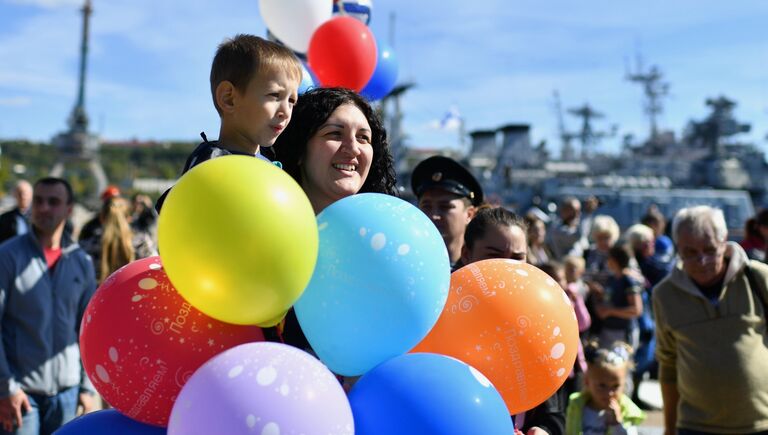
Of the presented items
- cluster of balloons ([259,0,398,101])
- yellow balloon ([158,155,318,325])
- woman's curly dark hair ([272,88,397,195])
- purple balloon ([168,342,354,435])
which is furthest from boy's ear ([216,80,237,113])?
cluster of balloons ([259,0,398,101])

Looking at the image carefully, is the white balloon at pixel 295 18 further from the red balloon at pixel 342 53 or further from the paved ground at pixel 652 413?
the paved ground at pixel 652 413

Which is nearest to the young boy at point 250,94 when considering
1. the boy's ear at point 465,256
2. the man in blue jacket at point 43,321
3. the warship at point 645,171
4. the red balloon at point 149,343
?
the red balloon at point 149,343

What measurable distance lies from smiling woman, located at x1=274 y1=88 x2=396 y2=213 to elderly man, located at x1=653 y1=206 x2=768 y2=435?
2108 mm

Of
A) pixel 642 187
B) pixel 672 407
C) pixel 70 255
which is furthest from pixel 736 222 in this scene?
pixel 70 255

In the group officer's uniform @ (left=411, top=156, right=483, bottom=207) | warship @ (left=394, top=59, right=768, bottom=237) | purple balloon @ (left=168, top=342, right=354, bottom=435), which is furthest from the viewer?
warship @ (left=394, top=59, right=768, bottom=237)

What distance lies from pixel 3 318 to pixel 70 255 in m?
0.52

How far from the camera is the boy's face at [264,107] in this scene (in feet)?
6.37

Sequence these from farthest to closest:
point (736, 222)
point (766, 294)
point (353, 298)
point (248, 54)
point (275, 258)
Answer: point (736, 222) → point (766, 294) → point (248, 54) → point (353, 298) → point (275, 258)

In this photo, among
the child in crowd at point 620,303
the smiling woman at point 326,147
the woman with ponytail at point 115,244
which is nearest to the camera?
the smiling woman at point 326,147

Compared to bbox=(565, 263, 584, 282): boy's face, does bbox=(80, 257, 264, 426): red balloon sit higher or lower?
higher

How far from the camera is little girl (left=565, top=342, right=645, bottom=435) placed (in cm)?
363

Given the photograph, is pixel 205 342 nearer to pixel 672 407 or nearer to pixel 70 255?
pixel 70 255

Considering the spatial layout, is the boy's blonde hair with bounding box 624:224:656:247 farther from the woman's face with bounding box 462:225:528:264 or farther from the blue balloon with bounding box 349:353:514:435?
the blue balloon with bounding box 349:353:514:435

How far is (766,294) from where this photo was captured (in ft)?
11.3
